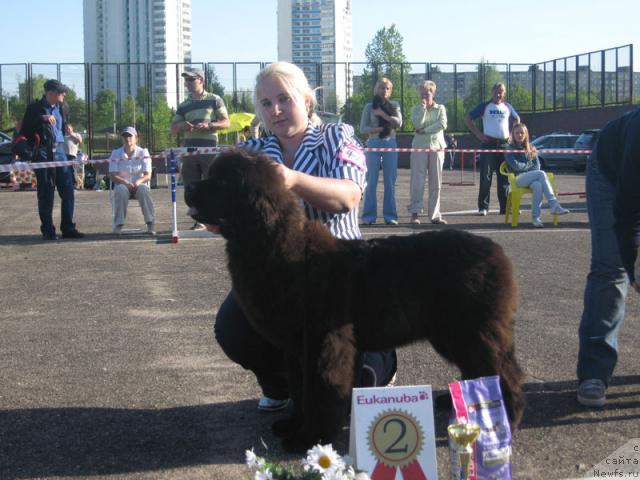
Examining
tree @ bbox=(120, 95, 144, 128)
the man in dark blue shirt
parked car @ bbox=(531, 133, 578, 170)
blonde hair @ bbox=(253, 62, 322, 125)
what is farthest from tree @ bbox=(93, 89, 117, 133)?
the man in dark blue shirt

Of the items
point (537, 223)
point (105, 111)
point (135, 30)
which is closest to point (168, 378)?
point (537, 223)

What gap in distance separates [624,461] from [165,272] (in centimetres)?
583

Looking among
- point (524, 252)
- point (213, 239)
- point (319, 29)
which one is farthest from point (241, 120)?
point (319, 29)

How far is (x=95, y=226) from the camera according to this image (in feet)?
42.6

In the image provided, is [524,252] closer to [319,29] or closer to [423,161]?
[423,161]

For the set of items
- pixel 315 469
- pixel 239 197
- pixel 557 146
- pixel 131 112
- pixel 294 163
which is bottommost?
pixel 315 469

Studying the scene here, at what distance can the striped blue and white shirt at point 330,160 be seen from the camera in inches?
155

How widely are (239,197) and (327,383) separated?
34.7 inches

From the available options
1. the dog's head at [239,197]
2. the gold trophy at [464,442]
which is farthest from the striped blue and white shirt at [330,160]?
the gold trophy at [464,442]

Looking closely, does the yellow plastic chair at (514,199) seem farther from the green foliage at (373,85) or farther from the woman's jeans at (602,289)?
the green foliage at (373,85)

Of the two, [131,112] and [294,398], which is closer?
[294,398]

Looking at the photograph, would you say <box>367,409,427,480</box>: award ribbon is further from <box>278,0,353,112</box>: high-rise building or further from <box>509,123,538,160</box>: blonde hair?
<box>278,0,353,112</box>: high-rise building

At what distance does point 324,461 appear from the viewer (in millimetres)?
2648

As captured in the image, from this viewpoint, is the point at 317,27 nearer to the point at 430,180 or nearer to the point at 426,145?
the point at 426,145
